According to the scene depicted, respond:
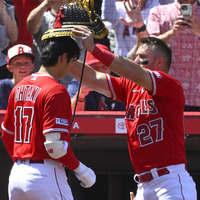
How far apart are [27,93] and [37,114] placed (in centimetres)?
16

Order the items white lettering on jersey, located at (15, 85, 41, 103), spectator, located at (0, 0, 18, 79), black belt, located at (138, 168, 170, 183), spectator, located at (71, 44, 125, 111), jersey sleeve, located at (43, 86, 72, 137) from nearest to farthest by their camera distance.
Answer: jersey sleeve, located at (43, 86, 72, 137)
white lettering on jersey, located at (15, 85, 41, 103)
black belt, located at (138, 168, 170, 183)
spectator, located at (71, 44, 125, 111)
spectator, located at (0, 0, 18, 79)

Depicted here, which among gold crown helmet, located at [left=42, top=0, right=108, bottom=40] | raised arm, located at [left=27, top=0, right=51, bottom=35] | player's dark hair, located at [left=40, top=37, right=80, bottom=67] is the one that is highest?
raised arm, located at [left=27, top=0, right=51, bottom=35]

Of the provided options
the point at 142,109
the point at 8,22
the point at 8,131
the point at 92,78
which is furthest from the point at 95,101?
the point at 8,131

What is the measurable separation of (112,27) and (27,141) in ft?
10.6

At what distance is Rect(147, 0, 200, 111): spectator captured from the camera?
571cm

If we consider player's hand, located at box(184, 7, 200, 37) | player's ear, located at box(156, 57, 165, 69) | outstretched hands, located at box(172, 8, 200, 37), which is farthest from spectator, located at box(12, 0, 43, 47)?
player's ear, located at box(156, 57, 165, 69)

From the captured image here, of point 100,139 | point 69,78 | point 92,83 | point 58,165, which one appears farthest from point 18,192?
point 69,78

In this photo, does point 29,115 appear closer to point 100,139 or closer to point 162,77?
point 162,77

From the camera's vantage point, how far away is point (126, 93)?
12.8ft

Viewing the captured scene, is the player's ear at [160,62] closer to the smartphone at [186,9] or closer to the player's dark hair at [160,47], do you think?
the player's dark hair at [160,47]

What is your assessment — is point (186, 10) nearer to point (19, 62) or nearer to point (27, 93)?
→ point (19, 62)

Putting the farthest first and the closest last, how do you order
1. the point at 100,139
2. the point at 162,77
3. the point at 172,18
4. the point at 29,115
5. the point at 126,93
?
the point at 172,18
the point at 100,139
the point at 126,93
the point at 162,77
the point at 29,115

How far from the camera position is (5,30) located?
6.04m

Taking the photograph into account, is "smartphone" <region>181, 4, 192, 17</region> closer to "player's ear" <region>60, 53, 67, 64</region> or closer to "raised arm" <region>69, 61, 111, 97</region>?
"raised arm" <region>69, 61, 111, 97</region>
